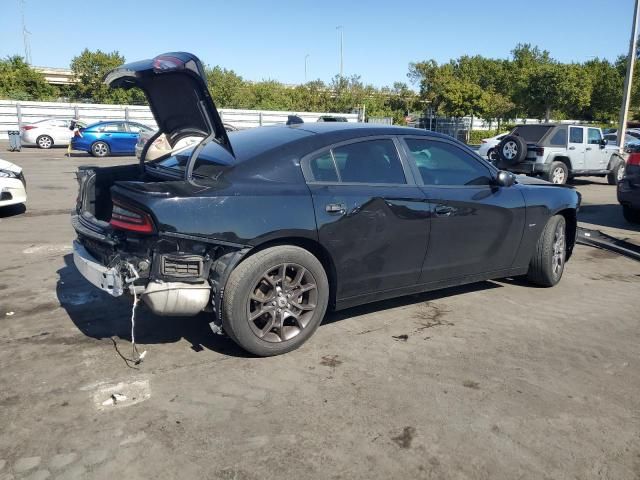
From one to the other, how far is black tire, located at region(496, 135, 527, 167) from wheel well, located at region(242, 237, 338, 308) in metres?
10.3

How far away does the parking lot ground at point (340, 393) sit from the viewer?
2.75 metres

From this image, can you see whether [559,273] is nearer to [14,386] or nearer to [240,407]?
[240,407]

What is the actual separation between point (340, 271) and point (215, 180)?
1.12 m

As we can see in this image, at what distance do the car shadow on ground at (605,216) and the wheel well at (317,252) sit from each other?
7112 mm

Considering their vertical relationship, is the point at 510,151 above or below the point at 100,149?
above

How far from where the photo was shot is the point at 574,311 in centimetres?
501

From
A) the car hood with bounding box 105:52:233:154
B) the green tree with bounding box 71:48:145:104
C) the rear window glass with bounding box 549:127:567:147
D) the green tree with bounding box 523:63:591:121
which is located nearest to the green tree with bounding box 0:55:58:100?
the green tree with bounding box 71:48:145:104

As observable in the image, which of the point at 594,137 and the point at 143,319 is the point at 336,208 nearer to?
the point at 143,319

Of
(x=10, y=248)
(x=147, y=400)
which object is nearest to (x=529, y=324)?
(x=147, y=400)

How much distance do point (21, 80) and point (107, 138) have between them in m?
28.7

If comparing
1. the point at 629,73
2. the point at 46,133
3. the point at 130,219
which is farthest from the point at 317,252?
the point at 46,133

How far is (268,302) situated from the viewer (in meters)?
3.80

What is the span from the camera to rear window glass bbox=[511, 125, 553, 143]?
47.4 ft

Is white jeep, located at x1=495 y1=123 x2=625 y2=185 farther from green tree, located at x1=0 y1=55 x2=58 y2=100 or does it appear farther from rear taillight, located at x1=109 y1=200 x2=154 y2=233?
green tree, located at x1=0 y1=55 x2=58 y2=100
